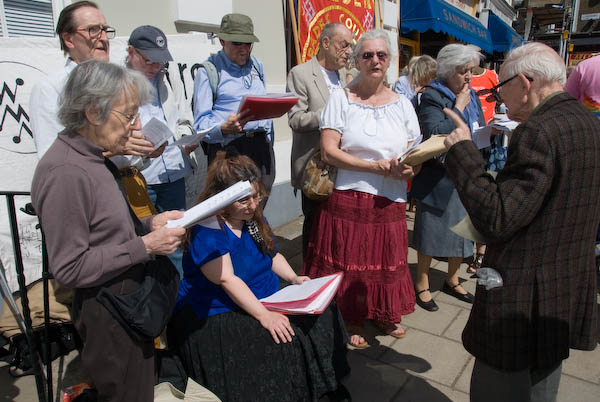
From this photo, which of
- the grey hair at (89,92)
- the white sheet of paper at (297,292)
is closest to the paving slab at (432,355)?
the white sheet of paper at (297,292)

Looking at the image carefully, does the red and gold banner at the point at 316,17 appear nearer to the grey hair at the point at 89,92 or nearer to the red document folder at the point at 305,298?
the red document folder at the point at 305,298

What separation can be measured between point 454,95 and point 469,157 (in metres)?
1.70

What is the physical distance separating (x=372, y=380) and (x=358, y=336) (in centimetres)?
37

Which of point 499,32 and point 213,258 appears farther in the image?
point 499,32

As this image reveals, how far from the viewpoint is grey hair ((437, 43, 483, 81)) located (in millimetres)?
3064

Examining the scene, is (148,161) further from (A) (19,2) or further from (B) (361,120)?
(A) (19,2)

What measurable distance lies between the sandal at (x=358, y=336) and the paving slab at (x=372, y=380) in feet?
0.25

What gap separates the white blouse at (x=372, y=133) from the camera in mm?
2645

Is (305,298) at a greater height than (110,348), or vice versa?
(110,348)

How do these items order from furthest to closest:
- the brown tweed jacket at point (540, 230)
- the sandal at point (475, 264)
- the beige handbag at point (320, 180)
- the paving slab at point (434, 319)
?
the sandal at point (475, 264)
the paving slab at point (434, 319)
the beige handbag at point (320, 180)
the brown tweed jacket at point (540, 230)

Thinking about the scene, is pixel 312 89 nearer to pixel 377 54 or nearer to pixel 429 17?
pixel 377 54

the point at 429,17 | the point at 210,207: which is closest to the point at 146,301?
the point at 210,207

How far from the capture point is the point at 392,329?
311 centimetres

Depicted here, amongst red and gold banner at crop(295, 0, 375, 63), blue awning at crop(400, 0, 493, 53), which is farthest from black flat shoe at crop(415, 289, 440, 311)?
blue awning at crop(400, 0, 493, 53)
